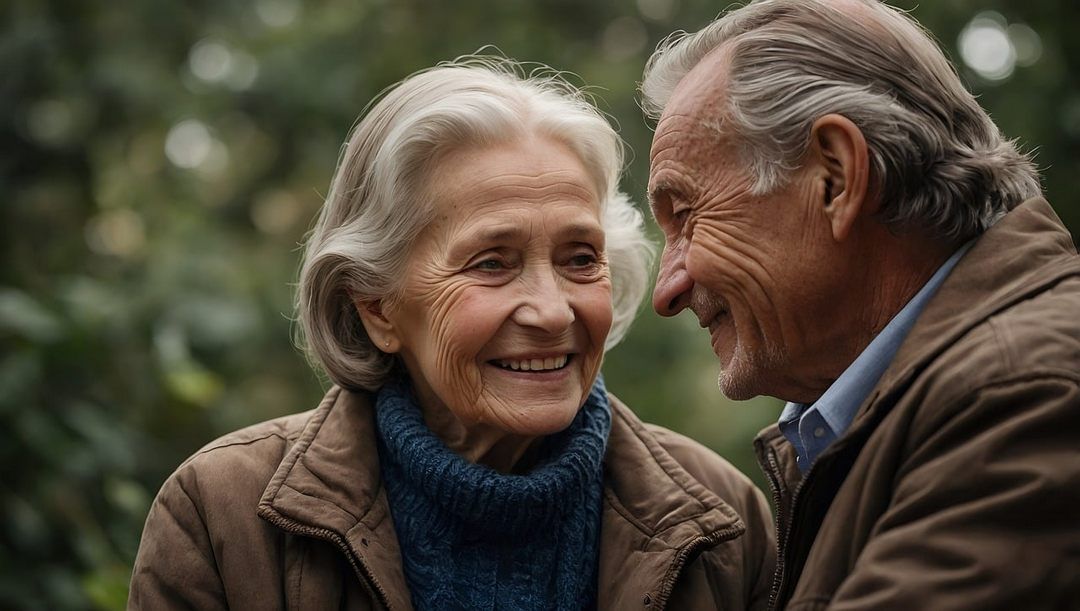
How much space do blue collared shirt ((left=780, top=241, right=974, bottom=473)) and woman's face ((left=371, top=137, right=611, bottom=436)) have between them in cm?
63

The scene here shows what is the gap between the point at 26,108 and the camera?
17.5 ft

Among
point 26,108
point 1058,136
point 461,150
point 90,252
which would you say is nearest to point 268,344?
point 90,252

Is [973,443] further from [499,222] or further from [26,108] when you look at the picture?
[26,108]

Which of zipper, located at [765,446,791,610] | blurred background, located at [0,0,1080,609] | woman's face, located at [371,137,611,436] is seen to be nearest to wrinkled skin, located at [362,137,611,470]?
woman's face, located at [371,137,611,436]

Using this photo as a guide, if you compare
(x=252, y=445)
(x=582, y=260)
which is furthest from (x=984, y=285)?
(x=252, y=445)

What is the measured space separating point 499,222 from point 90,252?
3320 millimetres

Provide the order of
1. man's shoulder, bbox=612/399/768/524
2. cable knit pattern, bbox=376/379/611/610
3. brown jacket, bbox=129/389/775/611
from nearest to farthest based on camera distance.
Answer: brown jacket, bbox=129/389/775/611 → cable knit pattern, bbox=376/379/611/610 → man's shoulder, bbox=612/399/768/524

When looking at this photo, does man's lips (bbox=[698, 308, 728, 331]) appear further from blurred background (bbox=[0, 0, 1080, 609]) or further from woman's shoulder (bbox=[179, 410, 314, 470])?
blurred background (bbox=[0, 0, 1080, 609])

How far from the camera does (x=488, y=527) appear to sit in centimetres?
290

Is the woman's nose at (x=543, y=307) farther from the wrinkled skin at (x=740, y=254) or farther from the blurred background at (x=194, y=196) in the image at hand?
the blurred background at (x=194, y=196)

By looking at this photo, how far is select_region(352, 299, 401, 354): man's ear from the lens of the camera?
3.14 m

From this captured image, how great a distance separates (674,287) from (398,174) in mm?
726

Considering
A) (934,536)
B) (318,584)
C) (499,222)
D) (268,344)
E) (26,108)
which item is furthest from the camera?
(268,344)

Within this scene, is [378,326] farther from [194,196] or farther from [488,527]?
[194,196]
